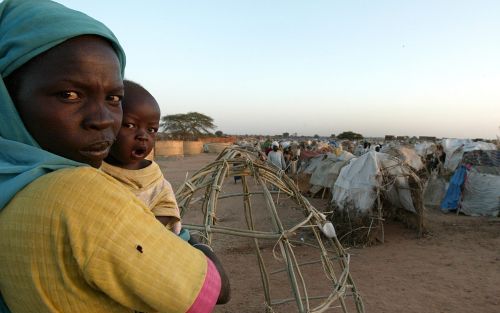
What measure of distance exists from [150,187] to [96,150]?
0.82 m

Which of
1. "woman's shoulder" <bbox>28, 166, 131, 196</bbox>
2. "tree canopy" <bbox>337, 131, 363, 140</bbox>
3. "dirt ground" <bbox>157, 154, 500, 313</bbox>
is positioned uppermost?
"woman's shoulder" <bbox>28, 166, 131, 196</bbox>

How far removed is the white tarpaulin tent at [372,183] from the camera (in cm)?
884

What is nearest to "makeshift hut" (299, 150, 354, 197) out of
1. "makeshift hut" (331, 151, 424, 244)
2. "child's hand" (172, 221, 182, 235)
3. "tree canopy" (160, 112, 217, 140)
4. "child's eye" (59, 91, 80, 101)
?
"makeshift hut" (331, 151, 424, 244)

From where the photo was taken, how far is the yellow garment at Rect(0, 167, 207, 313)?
0.64 metres

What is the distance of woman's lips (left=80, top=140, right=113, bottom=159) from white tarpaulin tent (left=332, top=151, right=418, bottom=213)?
8480 millimetres

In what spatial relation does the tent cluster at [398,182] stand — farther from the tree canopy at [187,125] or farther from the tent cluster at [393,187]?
the tree canopy at [187,125]

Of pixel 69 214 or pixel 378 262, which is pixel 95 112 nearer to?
pixel 69 214

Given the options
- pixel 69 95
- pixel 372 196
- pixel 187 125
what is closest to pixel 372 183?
pixel 372 196

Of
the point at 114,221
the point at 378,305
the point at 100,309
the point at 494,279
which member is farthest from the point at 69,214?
the point at 494,279

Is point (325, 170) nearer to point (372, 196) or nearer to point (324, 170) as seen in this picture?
point (324, 170)

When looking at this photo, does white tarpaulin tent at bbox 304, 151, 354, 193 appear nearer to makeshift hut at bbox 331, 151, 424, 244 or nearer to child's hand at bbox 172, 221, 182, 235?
makeshift hut at bbox 331, 151, 424, 244

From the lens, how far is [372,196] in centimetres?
878

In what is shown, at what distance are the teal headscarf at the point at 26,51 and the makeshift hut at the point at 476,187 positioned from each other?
1252 cm

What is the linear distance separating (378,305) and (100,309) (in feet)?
18.1
